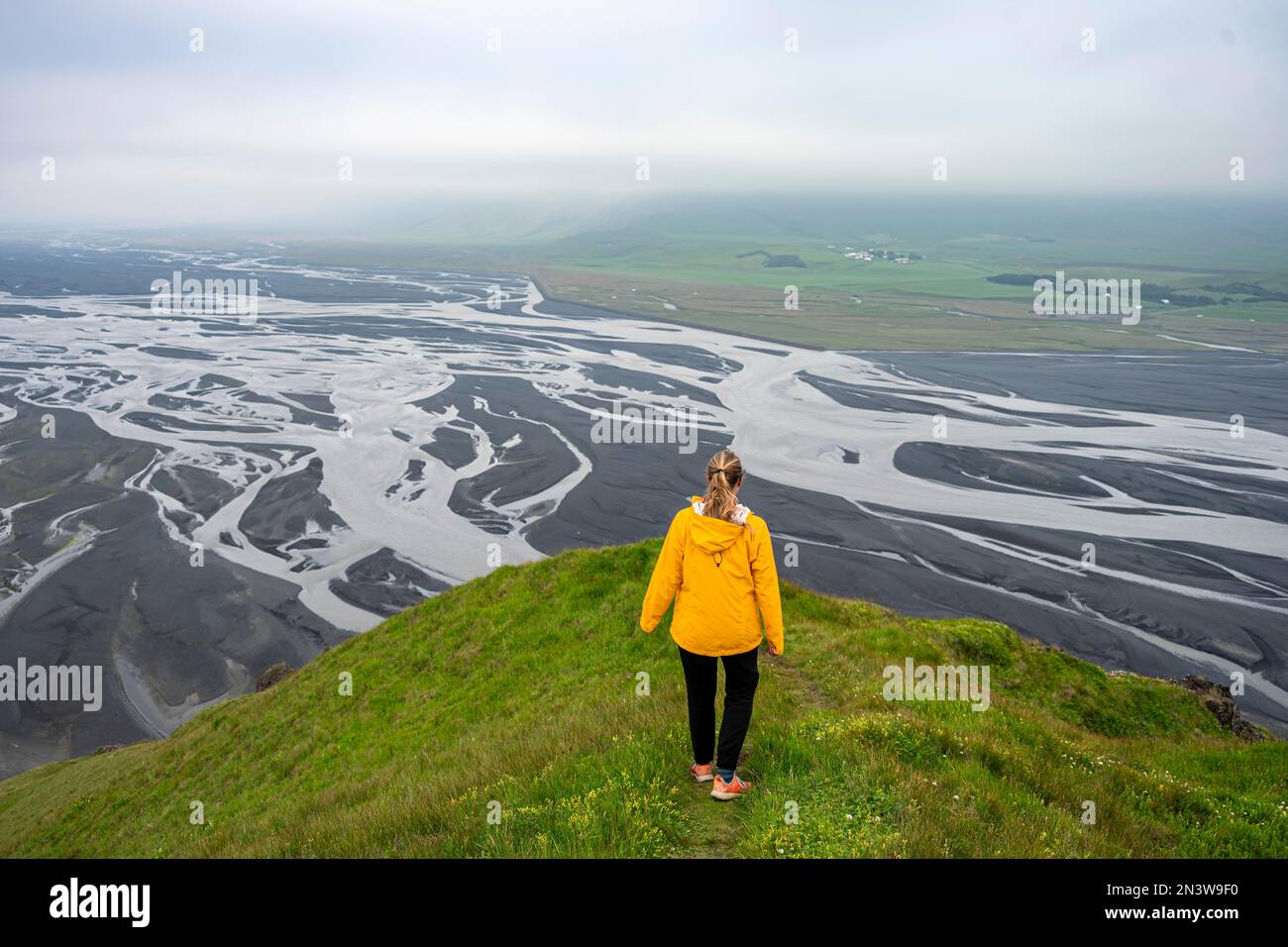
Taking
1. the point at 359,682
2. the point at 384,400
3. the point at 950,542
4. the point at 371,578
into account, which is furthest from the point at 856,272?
the point at 359,682

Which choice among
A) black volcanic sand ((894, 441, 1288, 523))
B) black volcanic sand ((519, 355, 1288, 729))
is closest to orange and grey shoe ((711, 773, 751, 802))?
black volcanic sand ((519, 355, 1288, 729))

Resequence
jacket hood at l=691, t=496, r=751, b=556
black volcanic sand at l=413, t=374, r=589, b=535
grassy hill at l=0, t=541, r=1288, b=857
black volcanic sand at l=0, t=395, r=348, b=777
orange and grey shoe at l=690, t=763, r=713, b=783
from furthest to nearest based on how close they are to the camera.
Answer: black volcanic sand at l=413, t=374, r=589, b=535 → black volcanic sand at l=0, t=395, r=348, b=777 → orange and grey shoe at l=690, t=763, r=713, b=783 → jacket hood at l=691, t=496, r=751, b=556 → grassy hill at l=0, t=541, r=1288, b=857

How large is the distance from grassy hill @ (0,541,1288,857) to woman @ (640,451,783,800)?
2.45ft

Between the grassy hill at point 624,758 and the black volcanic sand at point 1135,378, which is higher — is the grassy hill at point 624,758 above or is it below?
below

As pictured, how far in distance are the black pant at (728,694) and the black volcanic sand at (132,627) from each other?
2527 centimetres

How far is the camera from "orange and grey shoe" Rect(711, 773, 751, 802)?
22.8 feet

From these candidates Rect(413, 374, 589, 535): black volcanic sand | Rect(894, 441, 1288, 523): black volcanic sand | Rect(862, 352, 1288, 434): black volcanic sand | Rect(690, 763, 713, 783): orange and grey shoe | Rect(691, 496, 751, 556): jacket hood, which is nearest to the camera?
Rect(691, 496, 751, 556): jacket hood

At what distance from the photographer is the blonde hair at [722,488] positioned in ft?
22.2

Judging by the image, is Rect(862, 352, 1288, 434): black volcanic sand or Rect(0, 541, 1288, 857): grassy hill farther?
Rect(862, 352, 1288, 434): black volcanic sand

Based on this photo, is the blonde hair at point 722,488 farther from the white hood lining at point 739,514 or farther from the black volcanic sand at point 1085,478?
the black volcanic sand at point 1085,478

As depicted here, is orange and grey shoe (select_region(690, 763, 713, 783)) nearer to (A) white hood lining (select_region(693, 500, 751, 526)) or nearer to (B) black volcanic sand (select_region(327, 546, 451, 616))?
(A) white hood lining (select_region(693, 500, 751, 526))

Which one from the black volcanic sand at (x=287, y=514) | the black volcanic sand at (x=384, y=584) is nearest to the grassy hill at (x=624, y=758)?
the black volcanic sand at (x=384, y=584)

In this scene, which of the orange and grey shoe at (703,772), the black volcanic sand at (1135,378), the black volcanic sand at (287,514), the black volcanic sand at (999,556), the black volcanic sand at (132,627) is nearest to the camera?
the orange and grey shoe at (703,772)

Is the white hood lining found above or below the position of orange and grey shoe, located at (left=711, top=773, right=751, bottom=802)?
above
